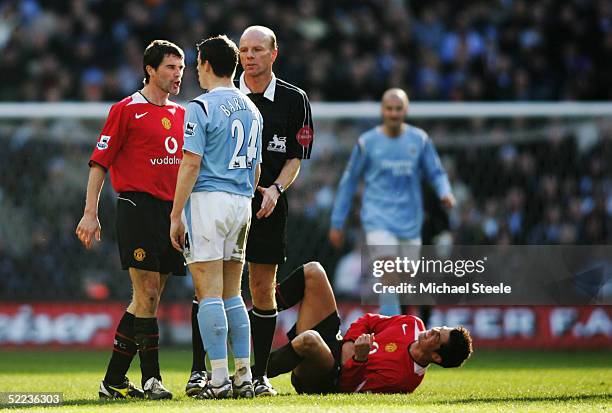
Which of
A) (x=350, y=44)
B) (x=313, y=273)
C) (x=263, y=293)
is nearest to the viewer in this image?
(x=263, y=293)

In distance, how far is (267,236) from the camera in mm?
7809

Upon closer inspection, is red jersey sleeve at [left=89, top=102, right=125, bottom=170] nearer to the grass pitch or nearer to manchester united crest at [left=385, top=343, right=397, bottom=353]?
the grass pitch

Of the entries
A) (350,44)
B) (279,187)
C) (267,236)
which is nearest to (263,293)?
(267,236)

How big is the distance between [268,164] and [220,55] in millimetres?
1089

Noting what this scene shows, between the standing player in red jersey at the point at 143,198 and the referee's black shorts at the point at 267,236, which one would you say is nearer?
the standing player in red jersey at the point at 143,198

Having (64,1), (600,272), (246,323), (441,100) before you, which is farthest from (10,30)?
(246,323)

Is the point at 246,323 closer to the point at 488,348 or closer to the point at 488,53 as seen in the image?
the point at 488,348

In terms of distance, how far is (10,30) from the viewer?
60.9ft

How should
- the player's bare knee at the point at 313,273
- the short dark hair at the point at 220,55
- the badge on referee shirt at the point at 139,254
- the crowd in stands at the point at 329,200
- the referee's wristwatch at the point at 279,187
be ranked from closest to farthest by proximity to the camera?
the short dark hair at the point at 220,55, the badge on referee shirt at the point at 139,254, the referee's wristwatch at the point at 279,187, the player's bare knee at the point at 313,273, the crowd in stands at the point at 329,200

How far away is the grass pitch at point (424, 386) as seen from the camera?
655cm

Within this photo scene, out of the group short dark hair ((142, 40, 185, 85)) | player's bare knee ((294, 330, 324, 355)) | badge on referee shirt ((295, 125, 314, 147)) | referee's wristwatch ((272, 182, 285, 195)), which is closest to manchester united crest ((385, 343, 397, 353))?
player's bare knee ((294, 330, 324, 355))

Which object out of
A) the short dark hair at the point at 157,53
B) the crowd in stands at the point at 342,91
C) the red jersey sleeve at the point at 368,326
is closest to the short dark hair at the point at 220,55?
the short dark hair at the point at 157,53

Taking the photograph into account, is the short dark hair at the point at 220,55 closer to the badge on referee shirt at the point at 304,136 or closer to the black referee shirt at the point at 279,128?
the black referee shirt at the point at 279,128

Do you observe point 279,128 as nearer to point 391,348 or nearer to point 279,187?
point 279,187
